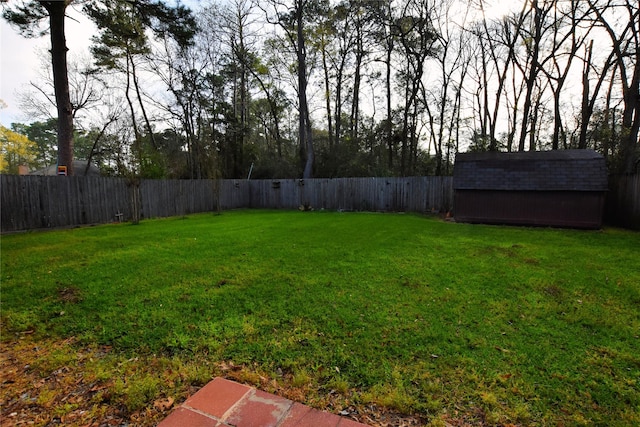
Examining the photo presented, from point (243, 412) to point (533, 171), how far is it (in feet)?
30.3

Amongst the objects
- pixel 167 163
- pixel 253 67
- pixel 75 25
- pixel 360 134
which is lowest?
pixel 167 163

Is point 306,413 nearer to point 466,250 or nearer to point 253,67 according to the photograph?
point 466,250

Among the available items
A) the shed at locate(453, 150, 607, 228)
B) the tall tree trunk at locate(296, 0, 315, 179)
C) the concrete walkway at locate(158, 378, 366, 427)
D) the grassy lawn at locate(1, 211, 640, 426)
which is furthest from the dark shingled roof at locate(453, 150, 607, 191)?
the concrete walkway at locate(158, 378, 366, 427)

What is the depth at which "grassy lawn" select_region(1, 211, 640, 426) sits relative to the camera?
5.21ft

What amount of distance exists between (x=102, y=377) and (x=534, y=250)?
224 inches

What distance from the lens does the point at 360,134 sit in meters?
17.1

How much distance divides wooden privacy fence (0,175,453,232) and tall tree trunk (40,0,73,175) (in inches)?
37.3

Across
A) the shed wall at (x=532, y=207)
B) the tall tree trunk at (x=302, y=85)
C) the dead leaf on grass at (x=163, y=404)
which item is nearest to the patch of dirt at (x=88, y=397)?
the dead leaf on grass at (x=163, y=404)

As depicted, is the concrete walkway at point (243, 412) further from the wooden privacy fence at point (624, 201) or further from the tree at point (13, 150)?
the tree at point (13, 150)

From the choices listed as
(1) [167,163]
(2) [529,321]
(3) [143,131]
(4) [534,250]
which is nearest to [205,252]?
(2) [529,321]

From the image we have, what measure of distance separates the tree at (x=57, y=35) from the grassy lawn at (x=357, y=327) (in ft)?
16.6

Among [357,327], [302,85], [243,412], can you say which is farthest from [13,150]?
[243,412]

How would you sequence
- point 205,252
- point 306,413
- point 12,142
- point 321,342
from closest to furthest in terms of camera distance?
1. point 306,413
2. point 321,342
3. point 205,252
4. point 12,142

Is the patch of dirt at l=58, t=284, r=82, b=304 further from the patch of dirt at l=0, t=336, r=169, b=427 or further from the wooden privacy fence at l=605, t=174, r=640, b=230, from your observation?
the wooden privacy fence at l=605, t=174, r=640, b=230
